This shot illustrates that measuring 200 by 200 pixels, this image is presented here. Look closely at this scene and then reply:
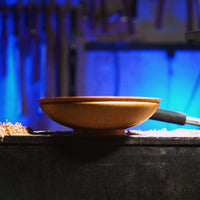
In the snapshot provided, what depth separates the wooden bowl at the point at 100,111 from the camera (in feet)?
1.93

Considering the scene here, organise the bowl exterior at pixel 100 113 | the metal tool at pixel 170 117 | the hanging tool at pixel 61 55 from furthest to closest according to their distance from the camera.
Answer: the hanging tool at pixel 61 55 → the metal tool at pixel 170 117 → the bowl exterior at pixel 100 113

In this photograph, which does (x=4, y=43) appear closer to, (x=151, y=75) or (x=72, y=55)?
(x=72, y=55)

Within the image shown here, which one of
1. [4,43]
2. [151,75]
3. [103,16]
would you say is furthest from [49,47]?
[151,75]

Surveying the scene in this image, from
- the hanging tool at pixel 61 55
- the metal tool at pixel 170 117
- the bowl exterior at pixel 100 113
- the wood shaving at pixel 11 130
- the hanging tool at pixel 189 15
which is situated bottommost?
the wood shaving at pixel 11 130

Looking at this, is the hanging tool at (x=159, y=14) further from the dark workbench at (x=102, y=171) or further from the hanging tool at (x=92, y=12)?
the dark workbench at (x=102, y=171)

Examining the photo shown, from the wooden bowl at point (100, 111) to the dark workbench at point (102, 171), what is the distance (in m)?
0.03

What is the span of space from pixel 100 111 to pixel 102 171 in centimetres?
11

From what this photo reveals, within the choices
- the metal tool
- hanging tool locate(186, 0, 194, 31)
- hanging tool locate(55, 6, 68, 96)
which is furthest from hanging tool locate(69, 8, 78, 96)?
the metal tool

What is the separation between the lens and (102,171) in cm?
60

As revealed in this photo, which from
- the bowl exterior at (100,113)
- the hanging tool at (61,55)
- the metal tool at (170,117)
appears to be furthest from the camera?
the hanging tool at (61,55)

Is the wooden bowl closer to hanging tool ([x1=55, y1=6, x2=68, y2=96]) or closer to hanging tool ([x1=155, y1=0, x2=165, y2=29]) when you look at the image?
hanging tool ([x1=55, y1=6, x2=68, y2=96])

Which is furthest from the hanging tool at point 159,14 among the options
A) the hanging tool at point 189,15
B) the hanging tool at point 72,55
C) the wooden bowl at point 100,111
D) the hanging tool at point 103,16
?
the wooden bowl at point 100,111

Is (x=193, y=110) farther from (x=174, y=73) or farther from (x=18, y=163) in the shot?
(x=18, y=163)

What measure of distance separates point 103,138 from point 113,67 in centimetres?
176
